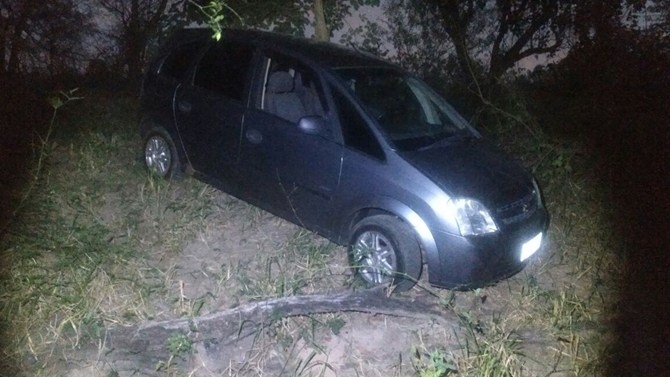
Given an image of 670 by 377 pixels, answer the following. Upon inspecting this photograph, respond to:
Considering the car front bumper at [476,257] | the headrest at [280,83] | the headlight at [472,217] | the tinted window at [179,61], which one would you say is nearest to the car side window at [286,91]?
the headrest at [280,83]

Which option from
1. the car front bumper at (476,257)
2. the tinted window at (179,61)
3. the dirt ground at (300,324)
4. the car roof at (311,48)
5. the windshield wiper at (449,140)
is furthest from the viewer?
the tinted window at (179,61)

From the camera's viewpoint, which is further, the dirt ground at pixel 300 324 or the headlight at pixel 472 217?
the headlight at pixel 472 217

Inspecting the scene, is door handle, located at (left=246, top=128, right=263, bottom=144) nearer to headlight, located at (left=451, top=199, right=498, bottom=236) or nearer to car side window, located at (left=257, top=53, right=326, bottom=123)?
car side window, located at (left=257, top=53, right=326, bottom=123)

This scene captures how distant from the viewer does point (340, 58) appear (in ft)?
18.9

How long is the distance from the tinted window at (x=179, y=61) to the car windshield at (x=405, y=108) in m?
1.71

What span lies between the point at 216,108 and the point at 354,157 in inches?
60.0

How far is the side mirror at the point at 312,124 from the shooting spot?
5180 millimetres

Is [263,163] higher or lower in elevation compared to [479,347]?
higher

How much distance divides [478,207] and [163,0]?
9.00m

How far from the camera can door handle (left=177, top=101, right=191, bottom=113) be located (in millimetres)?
6324

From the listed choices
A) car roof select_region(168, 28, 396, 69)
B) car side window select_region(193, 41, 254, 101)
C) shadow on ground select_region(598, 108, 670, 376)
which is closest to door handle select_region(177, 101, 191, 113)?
car side window select_region(193, 41, 254, 101)

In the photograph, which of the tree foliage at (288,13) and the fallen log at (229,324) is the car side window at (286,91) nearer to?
the fallen log at (229,324)

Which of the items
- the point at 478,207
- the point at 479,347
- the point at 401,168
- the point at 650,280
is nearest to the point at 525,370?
the point at 479,347

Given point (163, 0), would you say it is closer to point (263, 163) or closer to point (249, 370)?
point (263, 163)
